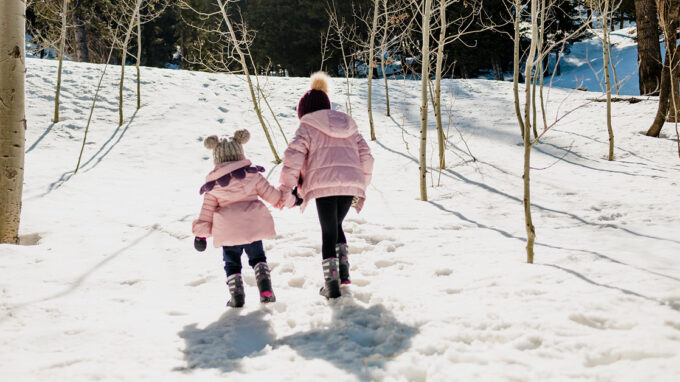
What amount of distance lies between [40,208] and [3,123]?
230 centimetres

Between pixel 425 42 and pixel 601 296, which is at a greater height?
pixel 425 42

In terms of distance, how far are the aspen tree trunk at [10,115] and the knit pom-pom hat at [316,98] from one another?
282 cm

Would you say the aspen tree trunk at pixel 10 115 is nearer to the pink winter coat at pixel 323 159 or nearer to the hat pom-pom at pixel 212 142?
the hat pom-pom at pixel 212 142

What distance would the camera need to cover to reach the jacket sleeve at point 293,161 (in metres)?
2.97

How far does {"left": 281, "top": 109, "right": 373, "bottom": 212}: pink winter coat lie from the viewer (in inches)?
118

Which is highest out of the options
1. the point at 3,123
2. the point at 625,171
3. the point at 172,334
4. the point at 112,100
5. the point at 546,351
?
the point at 112,100

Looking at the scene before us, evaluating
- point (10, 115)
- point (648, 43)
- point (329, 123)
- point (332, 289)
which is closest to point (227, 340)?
point (332, 289)

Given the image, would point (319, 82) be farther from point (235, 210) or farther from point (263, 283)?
point (263, 283)

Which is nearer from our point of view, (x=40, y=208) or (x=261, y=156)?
(x=40, y=208)

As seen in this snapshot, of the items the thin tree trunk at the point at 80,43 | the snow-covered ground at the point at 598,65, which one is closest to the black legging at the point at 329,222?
the thin tree trunk at the point at 80,43

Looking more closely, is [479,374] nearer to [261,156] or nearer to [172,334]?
[172,334]

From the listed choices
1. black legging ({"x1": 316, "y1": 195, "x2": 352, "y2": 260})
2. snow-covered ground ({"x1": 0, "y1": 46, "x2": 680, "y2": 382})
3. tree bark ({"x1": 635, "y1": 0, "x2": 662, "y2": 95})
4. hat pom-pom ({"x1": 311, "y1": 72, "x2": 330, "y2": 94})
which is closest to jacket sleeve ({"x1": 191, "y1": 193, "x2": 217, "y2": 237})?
snow-covered ground ({"x1": 0, "y1": 46, "x2": 680, "y2": 382})

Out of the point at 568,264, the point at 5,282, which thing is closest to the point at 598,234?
the point at 568,264

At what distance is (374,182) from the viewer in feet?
25.8
